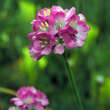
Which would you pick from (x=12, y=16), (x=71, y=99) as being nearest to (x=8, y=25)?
(x=12, y=16)

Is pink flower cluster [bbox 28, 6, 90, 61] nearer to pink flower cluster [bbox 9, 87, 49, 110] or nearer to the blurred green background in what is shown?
pink flower cluster [bbox 9, 87, 49, 110]

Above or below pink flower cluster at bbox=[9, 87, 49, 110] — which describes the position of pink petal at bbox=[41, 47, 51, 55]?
above

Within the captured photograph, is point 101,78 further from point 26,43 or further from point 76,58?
point 26,43

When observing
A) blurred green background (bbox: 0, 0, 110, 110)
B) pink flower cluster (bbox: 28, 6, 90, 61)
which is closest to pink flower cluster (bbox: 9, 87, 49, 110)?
pink flower cluster (bbox: 28, 6, 90, 61)

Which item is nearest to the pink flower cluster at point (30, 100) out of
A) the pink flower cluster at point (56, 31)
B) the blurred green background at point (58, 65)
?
the pink flower cluster at point (56, 31)

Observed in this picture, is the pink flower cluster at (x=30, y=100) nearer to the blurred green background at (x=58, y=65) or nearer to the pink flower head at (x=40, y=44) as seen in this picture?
the pink flower head at (x=40, y=44)

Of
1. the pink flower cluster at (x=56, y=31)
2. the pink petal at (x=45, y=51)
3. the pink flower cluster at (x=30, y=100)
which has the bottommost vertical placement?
the pink flower cluster at (x=30, y=100)
